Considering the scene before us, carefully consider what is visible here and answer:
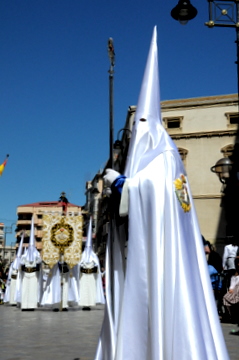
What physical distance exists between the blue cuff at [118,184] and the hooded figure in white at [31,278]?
46.3 ft

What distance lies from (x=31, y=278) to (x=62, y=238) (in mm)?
1789

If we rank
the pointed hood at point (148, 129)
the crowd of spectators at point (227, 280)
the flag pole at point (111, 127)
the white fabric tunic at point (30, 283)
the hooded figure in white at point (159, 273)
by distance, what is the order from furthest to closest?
1. the white fabric tunic at point (30, 283)
2. the crowd of spectators at point (227, 280)
3. the flag pole at point (111, 127)
4. the pointed hood at point (148, 129)
5. the hooded figure in white at point (159, 273)

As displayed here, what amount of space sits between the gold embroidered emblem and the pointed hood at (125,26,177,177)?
0.29 meters

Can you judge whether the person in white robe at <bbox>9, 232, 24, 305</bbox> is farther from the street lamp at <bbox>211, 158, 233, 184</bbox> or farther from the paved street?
the paved street

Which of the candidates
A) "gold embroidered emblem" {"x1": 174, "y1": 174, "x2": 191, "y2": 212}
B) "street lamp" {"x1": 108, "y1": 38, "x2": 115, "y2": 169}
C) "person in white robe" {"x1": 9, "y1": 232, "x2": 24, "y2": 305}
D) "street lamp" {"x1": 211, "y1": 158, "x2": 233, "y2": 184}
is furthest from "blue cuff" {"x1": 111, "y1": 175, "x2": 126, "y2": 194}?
"person in white robe" {"x1": 9, "y1": 232, "x2": 24, "y2": 305}

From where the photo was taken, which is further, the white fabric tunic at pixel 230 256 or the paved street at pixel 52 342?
the white fabric tunic at pixel 230 256

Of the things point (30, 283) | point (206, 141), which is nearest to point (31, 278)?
point (30, 283)

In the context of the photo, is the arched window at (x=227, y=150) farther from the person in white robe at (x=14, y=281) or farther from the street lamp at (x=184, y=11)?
the street lamp at (x=184, y=11)

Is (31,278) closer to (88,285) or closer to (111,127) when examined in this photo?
(88,285)

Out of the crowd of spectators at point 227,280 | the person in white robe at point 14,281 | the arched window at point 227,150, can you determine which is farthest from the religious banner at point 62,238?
the arched window at point 227,150

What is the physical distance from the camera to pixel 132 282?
427cm

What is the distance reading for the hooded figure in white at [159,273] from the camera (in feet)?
13.4

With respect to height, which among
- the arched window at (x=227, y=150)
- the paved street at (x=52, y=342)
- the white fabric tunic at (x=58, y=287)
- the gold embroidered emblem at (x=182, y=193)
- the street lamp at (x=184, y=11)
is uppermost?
the arched window at (x=227, y=150)

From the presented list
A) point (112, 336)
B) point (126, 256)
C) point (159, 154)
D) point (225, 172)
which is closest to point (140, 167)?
point (159, 154)
